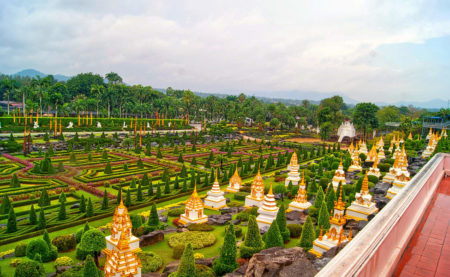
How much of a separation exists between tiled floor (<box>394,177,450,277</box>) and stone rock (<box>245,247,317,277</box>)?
4.65 metres

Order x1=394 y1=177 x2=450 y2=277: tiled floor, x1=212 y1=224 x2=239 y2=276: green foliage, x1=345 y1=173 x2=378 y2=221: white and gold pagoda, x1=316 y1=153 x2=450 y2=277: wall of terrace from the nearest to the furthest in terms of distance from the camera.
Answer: x1=316 y1=153 x2=450 y2=277: wall of terrace < x1=394 y1=177 x2=450 y2=277: tiled floor < x1=212 y1=224 x2=239 y2=276: green foliage < x1=345 y1=173 x2=378 y2=221: white and gold pagoda

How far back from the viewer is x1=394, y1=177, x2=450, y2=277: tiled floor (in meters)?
5.34

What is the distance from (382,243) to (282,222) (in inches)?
667

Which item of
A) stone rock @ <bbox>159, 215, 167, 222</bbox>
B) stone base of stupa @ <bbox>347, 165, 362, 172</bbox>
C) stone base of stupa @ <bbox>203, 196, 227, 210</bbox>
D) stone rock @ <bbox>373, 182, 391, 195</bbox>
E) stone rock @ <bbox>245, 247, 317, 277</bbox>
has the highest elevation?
stone rock @ <bbox>245, 247, 317, 277</bbox>

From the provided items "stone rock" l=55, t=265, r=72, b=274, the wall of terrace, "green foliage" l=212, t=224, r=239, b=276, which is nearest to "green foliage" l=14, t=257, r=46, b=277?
"stone rock" l=55, t=265, r=72, b=274

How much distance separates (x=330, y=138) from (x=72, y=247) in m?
76.1

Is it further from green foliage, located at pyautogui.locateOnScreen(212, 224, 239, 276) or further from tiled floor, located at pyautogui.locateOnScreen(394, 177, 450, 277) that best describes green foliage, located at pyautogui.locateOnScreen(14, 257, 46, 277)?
tiled floor, located at pyautogui.locateOnScreen(394, 177, 450, 277)

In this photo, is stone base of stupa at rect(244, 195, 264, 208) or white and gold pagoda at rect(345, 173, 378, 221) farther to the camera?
stone base of stupa at rect(244, 195, 264, 208)

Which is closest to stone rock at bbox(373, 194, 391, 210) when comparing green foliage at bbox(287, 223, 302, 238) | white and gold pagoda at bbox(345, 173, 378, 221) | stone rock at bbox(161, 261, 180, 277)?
white and gold pagoda at bbox(345, 173, 378, 221)

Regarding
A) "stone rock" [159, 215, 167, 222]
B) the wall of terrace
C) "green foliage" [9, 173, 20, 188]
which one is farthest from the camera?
"green foliage" [9, 173, 20, 188]

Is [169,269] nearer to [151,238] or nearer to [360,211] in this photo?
[151,238]

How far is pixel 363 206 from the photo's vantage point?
87.1 ft

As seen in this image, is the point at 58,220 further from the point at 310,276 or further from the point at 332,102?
the point at 332,102

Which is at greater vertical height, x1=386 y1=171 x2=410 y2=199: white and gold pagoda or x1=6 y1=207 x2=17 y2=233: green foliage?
x1=386 y1=171 x2=410 y2=199: white and gold pagoda
